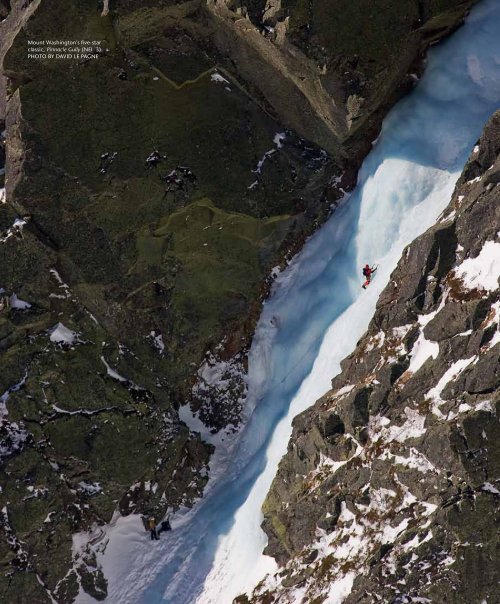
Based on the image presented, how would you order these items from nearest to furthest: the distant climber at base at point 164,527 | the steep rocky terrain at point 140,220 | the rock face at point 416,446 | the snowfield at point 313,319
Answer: the rock face at point 416,446 → the steep rocky terrain at point 140,220 → the snowfield at point 313,319 → the distant climber at base at point 164,527

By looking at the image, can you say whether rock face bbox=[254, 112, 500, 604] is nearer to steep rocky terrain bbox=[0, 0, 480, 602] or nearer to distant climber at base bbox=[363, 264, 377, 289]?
distant climber at base bbox=[363, 264, 377, 289]

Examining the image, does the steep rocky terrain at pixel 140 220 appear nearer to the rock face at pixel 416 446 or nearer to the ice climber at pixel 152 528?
the ice climber at pixel 152 528

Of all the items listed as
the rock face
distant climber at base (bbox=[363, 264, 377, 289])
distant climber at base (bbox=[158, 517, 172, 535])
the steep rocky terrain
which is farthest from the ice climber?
distant climber at base (bbox=[363, 264, 377, 289])

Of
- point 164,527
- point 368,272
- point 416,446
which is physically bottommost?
point 164,527

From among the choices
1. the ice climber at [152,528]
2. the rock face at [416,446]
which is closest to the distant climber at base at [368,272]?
the rock face at [416,446]

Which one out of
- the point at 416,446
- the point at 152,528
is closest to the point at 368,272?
the point at 416,446

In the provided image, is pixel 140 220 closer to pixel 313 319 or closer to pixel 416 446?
pixel 313 319
